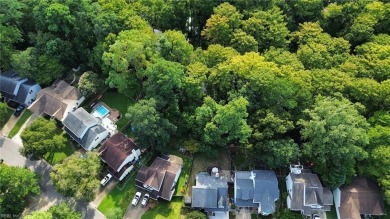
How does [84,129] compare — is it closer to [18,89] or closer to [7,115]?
[18,89]

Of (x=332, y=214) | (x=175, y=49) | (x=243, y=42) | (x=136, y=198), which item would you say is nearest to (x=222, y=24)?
(x=243, y=42)

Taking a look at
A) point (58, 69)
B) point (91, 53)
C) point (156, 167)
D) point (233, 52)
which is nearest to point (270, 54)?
point (233, 52)

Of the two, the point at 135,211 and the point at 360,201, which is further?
the point at 135,211

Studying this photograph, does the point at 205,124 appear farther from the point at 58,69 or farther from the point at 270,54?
the point at 58,69

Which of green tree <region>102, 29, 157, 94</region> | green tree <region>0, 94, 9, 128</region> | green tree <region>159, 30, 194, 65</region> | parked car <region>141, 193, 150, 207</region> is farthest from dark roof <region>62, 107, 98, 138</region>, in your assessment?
green tree <region>159, 30, 194, 65</region>

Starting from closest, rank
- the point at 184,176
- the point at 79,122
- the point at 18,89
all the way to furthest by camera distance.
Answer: the point at 184,176 < the point at 79,122 < the point at 18,89

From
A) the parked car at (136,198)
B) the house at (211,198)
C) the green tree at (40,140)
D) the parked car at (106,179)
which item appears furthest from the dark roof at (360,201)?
the green tree at (40,140)

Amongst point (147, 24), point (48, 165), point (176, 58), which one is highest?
point (147, 24)

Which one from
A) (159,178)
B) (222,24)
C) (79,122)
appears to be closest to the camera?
(159,178)
